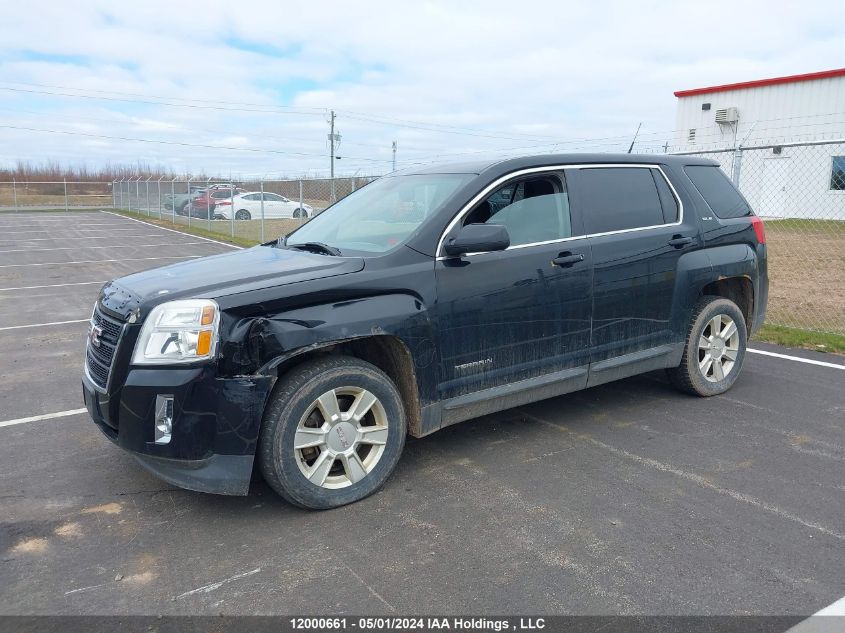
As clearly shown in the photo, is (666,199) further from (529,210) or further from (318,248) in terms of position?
(318,248)

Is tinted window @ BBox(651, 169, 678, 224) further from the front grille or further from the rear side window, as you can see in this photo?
the front grille

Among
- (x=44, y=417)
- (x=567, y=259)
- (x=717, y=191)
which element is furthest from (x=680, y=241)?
(x=44, y=417)

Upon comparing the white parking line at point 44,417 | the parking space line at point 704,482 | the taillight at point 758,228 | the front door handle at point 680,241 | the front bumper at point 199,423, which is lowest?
the white parking line at point 44,417

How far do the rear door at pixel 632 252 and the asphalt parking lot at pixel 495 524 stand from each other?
1.97 feet

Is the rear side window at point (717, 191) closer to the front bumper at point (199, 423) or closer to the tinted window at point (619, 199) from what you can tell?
the tinted window at point (619, 199)

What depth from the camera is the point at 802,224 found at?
67.6 feet

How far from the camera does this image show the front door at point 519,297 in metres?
4.05

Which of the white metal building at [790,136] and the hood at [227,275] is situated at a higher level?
the white metal building at [790,136]

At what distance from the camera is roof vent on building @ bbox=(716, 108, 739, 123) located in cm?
2825

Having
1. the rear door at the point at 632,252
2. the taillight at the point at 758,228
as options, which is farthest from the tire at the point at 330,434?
the taillight at the point at 758,228

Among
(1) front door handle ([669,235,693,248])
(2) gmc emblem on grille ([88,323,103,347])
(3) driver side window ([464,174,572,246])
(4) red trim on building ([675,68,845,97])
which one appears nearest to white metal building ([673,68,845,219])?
(4) red trim on building ([675,68,845,97])

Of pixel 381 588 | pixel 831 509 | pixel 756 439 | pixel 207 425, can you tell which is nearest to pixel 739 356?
pixel 756 439

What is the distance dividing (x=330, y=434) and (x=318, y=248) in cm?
128

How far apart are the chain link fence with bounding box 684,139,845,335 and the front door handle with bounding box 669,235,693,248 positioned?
1.62 m
